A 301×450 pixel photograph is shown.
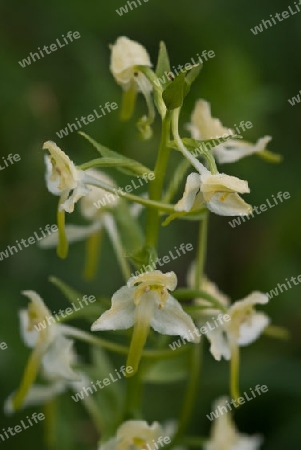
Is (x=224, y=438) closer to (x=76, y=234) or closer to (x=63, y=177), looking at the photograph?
(x=76, y=234)

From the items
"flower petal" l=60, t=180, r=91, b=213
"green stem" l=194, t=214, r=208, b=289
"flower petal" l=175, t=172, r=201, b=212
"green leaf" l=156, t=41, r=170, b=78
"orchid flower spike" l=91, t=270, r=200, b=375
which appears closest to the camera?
"flower petal" l=175, t=172, r=201, b=212

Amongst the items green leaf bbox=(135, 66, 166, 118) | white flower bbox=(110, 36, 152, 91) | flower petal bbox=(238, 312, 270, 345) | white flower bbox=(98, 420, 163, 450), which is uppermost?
white flower bbox=(110, 36, 152, 91)

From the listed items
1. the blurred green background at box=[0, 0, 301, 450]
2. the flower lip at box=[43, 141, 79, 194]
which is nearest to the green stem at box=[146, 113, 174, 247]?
the flower lip at box=[43, 141, 79, 194]

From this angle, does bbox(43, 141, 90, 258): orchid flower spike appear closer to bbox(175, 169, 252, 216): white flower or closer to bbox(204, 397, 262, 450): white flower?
bbox(175, 169, 252, 216): white flower

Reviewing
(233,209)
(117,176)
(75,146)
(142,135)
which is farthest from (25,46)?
(233,209)

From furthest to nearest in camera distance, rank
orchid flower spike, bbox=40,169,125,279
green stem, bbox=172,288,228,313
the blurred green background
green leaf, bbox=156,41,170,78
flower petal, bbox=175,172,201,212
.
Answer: the blurred green background
orchid flower spike, bbox=40,169,125,279
green stem, bbox=172,288,228,313
green leaf, bbox=156,41,170,78
flower petal, bbox=175,172,201,212

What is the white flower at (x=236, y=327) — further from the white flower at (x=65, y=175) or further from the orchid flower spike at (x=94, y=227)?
the white flower at (x=65, y=175)

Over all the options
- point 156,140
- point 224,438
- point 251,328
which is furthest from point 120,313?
point 156,140

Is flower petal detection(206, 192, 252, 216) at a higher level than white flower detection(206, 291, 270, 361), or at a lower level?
higher

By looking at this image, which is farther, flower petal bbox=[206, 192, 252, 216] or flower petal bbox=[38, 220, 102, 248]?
flower petal bbox=[38, 220, 102, 248]

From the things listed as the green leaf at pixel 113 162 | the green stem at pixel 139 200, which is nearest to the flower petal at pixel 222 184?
the green stem at pixel 139 200
